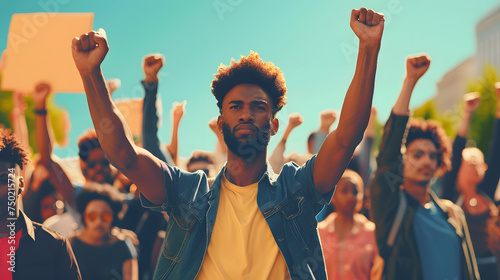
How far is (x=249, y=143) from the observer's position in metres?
2.27

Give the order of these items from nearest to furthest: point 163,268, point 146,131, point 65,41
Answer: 1. point 163,268
2. point 146,131
3. point 65,41

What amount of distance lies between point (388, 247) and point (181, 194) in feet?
7.40

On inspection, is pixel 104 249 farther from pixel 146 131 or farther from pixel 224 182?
pixel 224 182

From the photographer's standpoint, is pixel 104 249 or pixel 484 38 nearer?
pixel 104 249

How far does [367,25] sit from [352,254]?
108 inches

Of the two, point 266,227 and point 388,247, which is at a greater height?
point 266,227

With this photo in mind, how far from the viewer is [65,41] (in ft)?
14.0

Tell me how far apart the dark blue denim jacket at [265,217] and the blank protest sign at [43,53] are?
2.42 m

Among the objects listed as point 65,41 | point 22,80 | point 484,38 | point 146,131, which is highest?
point 484,38

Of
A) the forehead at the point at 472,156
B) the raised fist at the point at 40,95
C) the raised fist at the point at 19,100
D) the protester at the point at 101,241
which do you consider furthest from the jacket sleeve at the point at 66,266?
the forehead at the point at 472,156

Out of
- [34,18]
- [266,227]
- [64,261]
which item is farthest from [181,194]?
[34,18]

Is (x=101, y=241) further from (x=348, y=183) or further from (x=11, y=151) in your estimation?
(x=348, y=183)

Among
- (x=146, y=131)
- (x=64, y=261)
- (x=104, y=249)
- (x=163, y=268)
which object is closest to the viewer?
(x=163, y=268)

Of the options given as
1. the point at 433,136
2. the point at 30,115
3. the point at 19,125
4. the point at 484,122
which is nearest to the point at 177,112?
the point at 19,125
